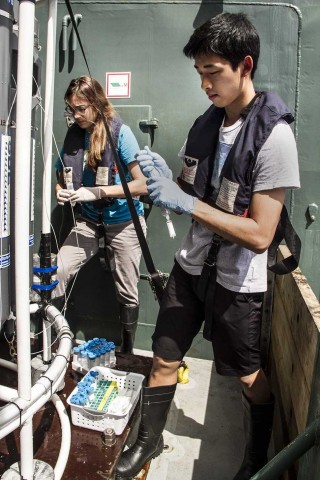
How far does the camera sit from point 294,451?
132 cm

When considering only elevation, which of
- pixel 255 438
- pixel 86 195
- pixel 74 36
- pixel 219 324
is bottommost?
pixel 255 438

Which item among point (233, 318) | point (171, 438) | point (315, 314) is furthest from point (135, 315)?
point (315, 314)

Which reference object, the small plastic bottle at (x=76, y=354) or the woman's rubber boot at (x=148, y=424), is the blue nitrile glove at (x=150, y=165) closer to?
the woman's rubber boot at (x=148, y=424)

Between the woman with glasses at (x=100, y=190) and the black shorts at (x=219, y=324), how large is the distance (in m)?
0.91

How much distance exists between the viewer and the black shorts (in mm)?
1924

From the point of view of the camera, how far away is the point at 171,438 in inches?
98.7

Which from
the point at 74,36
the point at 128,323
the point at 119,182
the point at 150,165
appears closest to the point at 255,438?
the point at 128,323

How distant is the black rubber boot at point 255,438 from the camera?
2025 millimetres

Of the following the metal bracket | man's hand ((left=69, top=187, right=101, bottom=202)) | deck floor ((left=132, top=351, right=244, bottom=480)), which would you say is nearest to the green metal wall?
the metal bracket

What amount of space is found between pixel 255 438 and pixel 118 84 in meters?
2.55

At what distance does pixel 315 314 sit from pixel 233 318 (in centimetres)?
37

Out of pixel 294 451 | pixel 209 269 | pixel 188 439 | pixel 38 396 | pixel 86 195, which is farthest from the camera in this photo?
pixel 86 195

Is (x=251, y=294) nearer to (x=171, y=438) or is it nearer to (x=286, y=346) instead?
(x=286, y=346)

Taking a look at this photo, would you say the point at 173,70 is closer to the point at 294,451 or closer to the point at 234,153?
the point at 234,153
